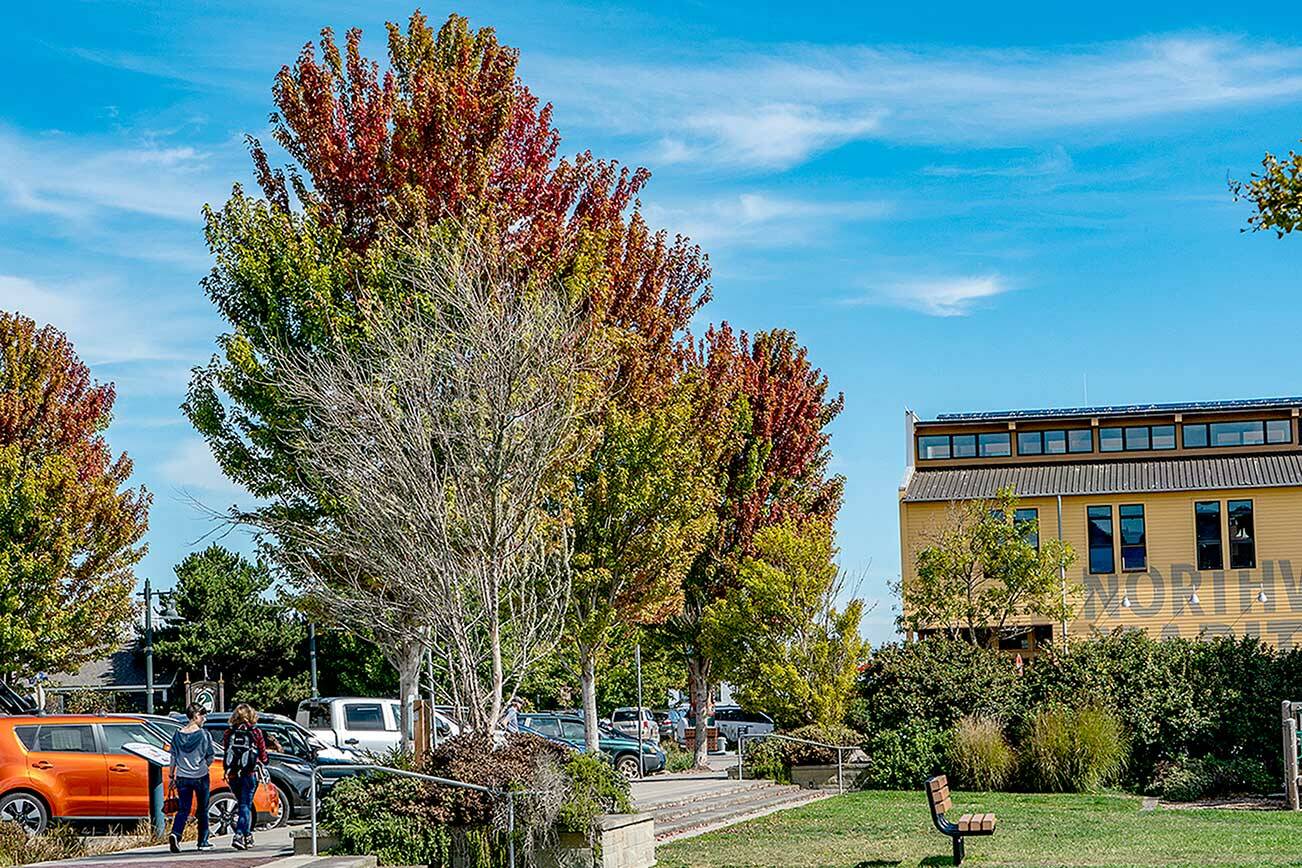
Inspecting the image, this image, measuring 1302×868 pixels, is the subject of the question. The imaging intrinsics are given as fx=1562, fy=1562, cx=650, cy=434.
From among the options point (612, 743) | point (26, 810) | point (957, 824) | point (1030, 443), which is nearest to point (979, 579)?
point (612, 743)

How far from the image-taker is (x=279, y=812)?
22531 mm

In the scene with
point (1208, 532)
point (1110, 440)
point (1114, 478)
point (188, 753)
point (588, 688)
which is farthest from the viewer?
point (1110, 440)

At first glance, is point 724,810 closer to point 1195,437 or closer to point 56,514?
point 56,514

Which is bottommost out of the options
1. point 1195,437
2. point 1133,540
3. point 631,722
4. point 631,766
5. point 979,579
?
point 631,722

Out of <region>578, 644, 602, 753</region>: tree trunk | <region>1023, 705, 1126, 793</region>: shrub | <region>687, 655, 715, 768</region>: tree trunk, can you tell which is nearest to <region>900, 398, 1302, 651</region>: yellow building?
<region>687, 655, 715, 768</region>: tree trunk

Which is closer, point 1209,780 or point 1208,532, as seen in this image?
point 1209,780

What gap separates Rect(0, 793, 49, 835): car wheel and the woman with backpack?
10.4 ft

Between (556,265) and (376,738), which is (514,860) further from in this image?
(376,738)

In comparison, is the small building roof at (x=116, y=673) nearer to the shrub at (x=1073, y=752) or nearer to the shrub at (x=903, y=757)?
the shrub at (x=903, y=757)

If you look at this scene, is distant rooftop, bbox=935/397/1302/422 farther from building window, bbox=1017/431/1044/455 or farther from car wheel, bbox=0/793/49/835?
car wheel, bbox=0/793/49/835

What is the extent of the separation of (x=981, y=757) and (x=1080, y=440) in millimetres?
27932

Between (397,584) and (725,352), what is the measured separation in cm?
1997

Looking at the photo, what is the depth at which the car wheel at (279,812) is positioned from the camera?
2247cm

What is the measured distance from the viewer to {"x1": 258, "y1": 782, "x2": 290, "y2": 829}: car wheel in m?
22.5
